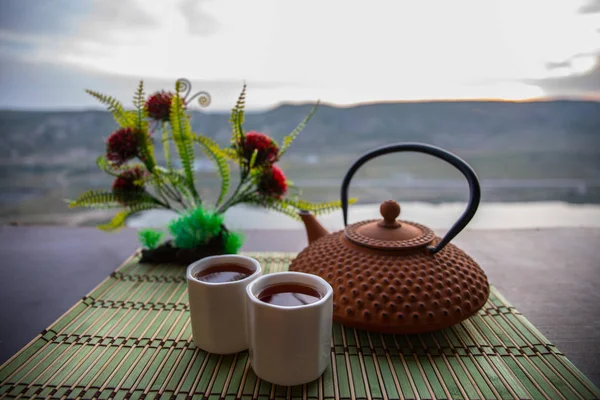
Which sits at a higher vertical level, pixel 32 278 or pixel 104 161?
pixel 104 161

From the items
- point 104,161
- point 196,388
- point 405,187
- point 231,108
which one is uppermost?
point 231,108

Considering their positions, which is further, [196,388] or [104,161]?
[104,161]

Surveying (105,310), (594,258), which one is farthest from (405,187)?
(105,310)

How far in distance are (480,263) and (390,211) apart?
14.5 inches

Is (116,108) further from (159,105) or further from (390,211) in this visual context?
(390,211)

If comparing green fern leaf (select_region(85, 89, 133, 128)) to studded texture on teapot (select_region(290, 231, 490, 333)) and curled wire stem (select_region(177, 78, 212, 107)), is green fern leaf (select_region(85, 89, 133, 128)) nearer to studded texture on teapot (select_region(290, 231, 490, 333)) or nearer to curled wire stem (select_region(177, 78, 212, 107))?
curled wire stem (select_region(177, 78, 212, 107))

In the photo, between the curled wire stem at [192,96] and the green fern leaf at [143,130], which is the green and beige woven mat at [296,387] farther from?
the curled wire stem at [192,96]

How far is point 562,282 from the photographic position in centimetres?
72

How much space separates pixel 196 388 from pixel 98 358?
Answer: 14 centimetres

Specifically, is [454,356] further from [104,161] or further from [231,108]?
[104,161]

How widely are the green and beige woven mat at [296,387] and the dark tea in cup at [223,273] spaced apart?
0.09 m

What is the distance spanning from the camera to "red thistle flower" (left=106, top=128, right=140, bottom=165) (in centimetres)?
71

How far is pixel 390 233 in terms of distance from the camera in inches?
21.7

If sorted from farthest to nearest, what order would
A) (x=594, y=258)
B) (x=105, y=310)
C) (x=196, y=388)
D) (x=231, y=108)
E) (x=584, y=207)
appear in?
(x=584, y=207), (x=594, y=258), (x=231, y=108), (x=105, y=310), (x=196, y=388)
